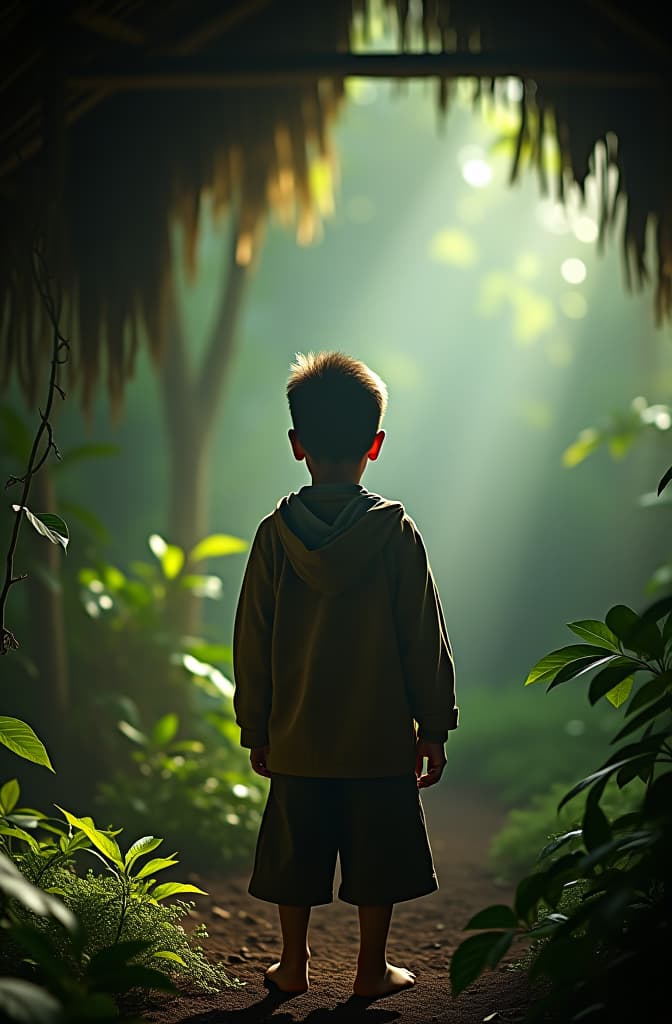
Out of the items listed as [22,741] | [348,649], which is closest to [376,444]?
[348,649]

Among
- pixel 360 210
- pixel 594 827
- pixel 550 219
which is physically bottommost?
pixel 594 827

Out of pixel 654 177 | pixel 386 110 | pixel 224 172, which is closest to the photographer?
pixel 654 177

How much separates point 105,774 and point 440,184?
11.0 metres

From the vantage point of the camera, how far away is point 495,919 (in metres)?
1.76

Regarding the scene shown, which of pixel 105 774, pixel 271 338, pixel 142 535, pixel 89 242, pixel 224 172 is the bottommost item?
pixel 105 774

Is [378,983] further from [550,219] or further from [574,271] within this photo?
[550,219]

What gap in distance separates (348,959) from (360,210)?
38.1 ft

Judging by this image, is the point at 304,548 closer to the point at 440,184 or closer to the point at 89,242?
the point at 89,242

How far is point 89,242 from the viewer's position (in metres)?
4.15

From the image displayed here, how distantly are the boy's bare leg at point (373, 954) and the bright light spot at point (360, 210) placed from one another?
11.8m

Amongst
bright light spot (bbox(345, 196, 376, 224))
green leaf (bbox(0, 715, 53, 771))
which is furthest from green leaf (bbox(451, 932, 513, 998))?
bright light spot (bbox(345, 196, 376, 224))

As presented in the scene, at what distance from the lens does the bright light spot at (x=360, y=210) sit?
13.2 meters

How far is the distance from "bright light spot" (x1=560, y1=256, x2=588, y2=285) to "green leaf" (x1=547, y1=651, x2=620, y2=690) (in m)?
10.5

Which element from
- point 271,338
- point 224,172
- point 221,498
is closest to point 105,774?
point 224,172
